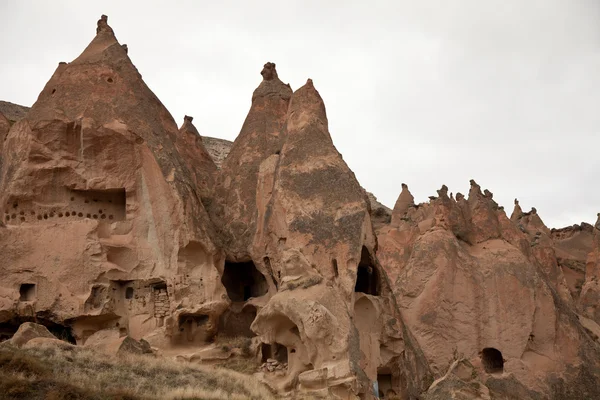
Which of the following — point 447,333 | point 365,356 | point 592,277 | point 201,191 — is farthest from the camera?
point 592,277

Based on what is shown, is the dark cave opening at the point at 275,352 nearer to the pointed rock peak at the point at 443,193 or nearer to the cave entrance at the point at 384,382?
the cave entrance at the point at 384,382

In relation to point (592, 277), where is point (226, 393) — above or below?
below

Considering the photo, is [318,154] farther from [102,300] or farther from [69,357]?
[69,357]

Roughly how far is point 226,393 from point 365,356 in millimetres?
4304

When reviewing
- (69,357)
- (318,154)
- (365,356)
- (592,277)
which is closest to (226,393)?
(69,357)

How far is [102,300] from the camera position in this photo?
17.7 m

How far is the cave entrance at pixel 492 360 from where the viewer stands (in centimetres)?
1961

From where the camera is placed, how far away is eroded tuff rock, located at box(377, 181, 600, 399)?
1869 centimetres

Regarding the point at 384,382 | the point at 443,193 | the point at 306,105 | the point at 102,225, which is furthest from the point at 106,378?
the point at 443,193

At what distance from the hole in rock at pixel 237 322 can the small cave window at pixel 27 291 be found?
4.73 metres

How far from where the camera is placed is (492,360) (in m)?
19.9

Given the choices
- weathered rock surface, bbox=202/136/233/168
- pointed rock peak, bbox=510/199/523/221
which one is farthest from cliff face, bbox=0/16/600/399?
weathered rock surface, bbox=202/136/233/168

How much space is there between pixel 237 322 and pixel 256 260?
1.84 metres

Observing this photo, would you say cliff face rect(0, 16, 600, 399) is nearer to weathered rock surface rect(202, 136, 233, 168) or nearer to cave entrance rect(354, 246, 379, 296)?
cave entrance rect(354, 246, 379, 296)
